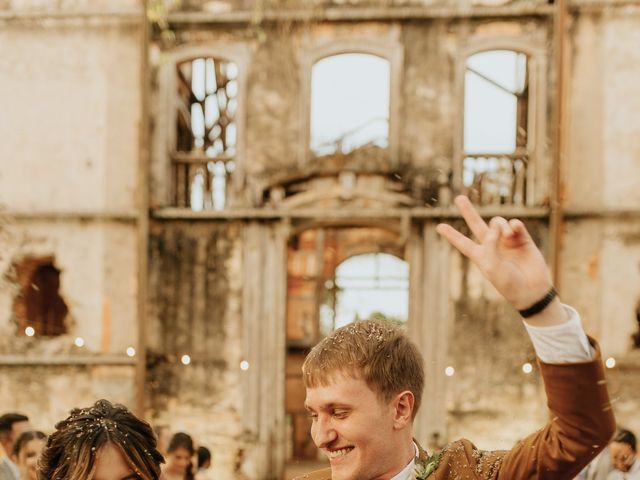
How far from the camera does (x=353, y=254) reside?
17984 mm

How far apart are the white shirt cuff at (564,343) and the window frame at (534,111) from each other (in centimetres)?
953

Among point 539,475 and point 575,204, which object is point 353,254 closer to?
point 575,204

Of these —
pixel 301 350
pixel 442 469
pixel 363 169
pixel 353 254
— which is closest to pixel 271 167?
pixel 363 169

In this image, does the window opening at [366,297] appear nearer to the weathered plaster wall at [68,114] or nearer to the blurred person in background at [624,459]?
the weathered plaster wall at [68,114]

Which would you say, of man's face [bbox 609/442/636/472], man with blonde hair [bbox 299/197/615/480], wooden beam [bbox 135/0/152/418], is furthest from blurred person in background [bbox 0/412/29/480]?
wooden beam [bbox 135/0/152/418]

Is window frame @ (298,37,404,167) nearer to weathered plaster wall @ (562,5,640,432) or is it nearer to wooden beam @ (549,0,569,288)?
wooden beam @ (549,0,569,288)

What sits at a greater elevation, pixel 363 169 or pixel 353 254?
pixel 363 169

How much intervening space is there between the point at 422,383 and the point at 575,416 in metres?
0.52

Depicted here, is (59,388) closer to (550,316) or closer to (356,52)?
(356,52)

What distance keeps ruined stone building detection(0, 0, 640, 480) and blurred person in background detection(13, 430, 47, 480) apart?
5.75m

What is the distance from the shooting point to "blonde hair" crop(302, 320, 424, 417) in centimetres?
202

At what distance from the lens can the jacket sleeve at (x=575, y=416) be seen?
66.9 inches

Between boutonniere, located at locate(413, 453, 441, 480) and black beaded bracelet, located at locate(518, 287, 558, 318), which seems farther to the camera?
boutonniere, located at locate(413, 453, 441, 480)

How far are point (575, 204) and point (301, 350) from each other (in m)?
6.99
